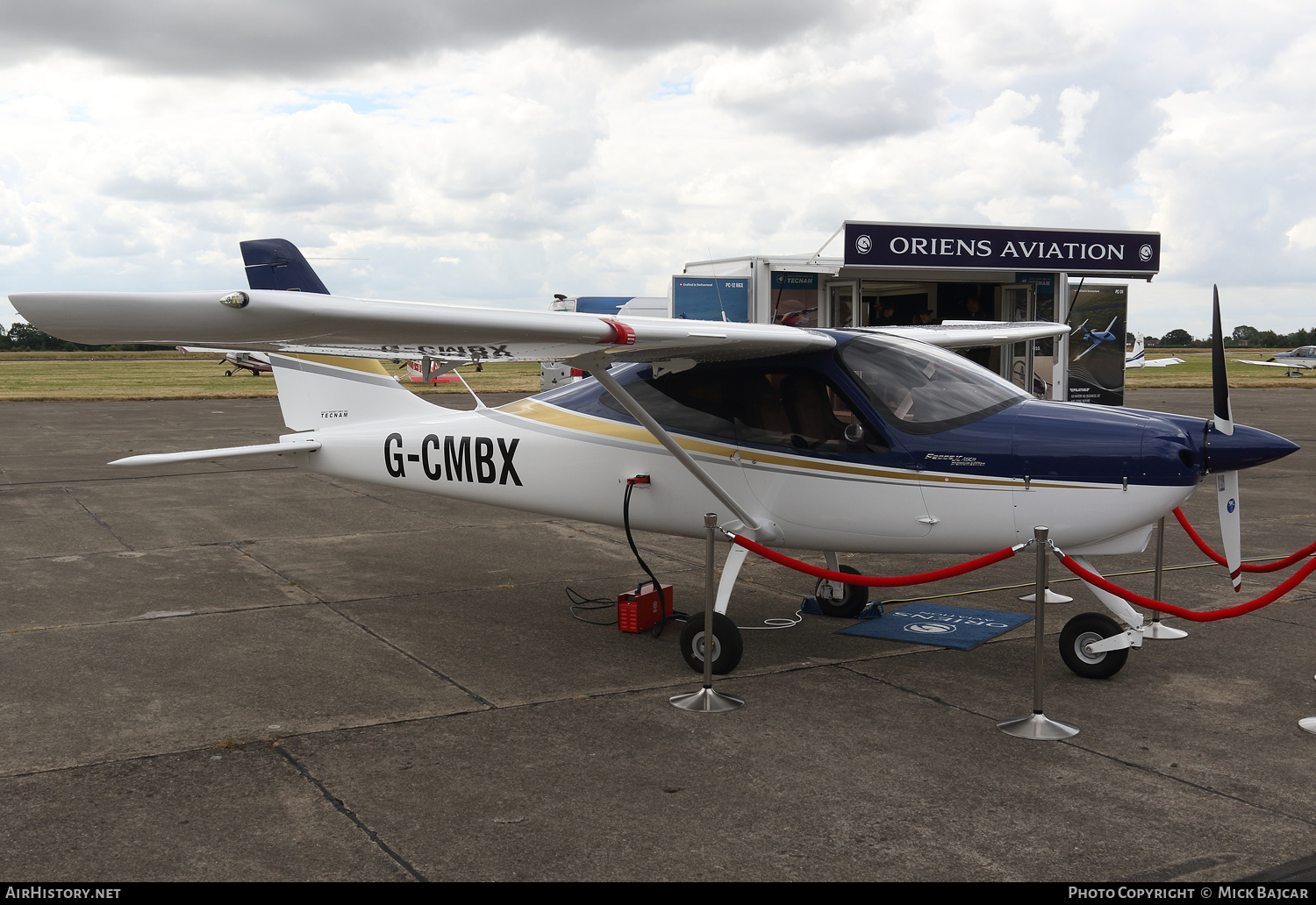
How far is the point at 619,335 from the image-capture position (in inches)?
207

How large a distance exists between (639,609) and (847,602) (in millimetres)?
1554

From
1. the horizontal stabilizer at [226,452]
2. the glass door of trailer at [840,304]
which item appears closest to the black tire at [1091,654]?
the horizontal stabilizer at [226,452]

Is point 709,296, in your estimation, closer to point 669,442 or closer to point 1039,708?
point 669,442

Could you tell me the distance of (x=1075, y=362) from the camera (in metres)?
20.4

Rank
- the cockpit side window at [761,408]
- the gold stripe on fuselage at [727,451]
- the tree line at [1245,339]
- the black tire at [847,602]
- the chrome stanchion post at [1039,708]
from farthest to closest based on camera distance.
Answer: the tree line at [1245,339] < the black tire at [847,602] < the cockpit side window at [761,408] < the gold stripe on fuselage at [727,451] < the chrome stanchion post at [1039,708]

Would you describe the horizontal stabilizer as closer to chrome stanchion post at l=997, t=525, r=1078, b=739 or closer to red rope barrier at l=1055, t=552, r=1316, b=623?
chrome stanchion post at l=997, t=525, r=1078, b=739

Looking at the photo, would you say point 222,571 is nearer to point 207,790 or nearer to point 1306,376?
point 207,790

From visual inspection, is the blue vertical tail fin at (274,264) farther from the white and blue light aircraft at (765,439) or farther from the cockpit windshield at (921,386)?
the cockpit windshield at (921,386)

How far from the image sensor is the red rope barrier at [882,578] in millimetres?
5344

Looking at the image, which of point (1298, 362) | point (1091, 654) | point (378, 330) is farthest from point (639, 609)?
point (1298, 362)

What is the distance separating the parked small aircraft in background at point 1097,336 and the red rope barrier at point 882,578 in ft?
52.6

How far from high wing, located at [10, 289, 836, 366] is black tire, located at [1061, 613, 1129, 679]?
2169mm

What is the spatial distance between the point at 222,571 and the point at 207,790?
4.72 meters

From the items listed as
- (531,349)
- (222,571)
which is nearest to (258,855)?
(531,349)
